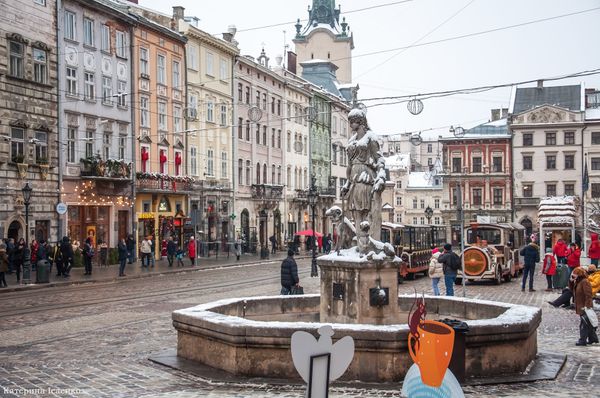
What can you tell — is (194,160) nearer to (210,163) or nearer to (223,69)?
(210,163)

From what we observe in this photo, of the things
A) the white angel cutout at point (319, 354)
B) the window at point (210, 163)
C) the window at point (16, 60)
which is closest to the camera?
the white angel cutout at point (319, 354)

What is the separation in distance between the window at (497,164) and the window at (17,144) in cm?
5453

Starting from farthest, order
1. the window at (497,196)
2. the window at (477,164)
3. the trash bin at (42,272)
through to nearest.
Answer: the window at (477,164) → the window at (497,196) → the trash bin at (42,272)

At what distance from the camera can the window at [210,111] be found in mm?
51750

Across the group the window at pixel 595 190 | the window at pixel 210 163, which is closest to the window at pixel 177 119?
the window at pixel 210 163

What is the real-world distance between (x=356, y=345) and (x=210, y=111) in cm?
4316

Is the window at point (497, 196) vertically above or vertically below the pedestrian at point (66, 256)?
above

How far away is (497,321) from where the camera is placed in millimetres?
11023

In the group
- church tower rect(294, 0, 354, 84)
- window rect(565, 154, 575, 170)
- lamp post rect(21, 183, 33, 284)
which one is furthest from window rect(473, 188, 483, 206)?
lamp post rect(21, 183, 33, 284)

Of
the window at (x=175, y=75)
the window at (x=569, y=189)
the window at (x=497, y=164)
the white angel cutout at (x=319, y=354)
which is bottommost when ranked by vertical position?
the white angel cutout at (x=319, y=354)

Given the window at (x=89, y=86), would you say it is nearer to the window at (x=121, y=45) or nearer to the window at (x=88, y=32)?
the window at (x=88, y=32)

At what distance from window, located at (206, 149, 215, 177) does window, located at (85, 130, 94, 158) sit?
12.8 m

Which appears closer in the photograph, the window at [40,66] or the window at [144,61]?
the window at [40,66]

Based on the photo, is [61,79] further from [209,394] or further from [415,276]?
[209,394]
